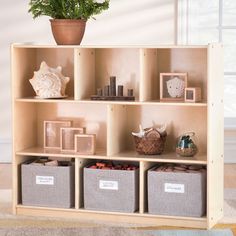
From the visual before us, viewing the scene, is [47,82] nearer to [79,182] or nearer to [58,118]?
[58,118]

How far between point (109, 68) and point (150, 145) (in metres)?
0.53

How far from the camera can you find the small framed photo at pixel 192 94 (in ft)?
11.3

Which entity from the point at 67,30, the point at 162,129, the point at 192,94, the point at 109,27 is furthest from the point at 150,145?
the point at 109,27

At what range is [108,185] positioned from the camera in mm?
3613

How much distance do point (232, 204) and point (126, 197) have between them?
746 mm

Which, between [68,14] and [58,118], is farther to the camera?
[58,118]

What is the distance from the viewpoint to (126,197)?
11.8 ft

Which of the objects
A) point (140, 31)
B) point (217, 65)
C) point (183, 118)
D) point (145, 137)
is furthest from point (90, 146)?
point (140, 31)

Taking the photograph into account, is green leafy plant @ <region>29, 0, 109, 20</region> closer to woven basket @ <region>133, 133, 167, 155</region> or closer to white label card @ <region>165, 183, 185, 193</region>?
woven basket @ <region>133, 133, 167, 155</region>

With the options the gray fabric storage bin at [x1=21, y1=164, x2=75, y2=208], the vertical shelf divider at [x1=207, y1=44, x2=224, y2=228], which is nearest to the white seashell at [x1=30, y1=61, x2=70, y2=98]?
the gray fabric storage bin at [x1=21, y1=164, x2=75, y2=208]

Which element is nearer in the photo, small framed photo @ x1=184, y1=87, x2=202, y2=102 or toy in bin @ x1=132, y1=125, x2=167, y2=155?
small framed photo @ x1=184, y1=87, x2=202, y2=102

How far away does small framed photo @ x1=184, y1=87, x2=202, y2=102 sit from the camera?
346 cm

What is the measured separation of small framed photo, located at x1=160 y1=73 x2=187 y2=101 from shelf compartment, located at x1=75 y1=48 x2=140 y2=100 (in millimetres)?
195

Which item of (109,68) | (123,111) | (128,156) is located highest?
(109,68)
